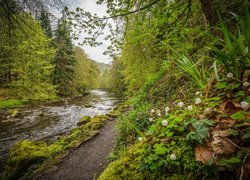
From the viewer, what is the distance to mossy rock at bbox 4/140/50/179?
5.12 meters

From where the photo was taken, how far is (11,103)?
58.1 feet

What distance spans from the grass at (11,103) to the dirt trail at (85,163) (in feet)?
46.5

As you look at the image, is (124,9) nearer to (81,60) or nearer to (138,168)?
(138,168)

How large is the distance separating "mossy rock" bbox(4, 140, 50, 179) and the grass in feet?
42.8

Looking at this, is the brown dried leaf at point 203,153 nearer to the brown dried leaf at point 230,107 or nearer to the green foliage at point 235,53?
the brown dried leaf at point 230,107

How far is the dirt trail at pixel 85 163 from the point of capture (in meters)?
4.58

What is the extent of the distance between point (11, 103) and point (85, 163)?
54.0 feet

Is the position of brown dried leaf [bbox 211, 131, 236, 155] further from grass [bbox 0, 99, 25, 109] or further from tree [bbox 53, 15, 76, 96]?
tree [bbox 53, 15, 76, 96]

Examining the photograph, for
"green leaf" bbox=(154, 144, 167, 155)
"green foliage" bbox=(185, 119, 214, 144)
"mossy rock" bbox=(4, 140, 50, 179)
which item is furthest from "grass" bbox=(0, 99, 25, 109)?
"green foliage" bbox=(185, 119, 214, 144)

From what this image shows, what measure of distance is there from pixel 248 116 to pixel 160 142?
0.83 meters

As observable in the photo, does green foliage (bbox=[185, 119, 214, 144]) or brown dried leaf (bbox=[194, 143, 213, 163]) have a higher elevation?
green foliage (bbox=[185, 119, 214, 144])

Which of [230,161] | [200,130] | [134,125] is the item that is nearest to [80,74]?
[134,125]

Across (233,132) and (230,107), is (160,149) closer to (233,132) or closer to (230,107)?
(233,132)

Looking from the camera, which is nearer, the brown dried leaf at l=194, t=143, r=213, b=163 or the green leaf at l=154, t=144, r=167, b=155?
the brown dried leaf at l=194, t=143, r=213, b=163
